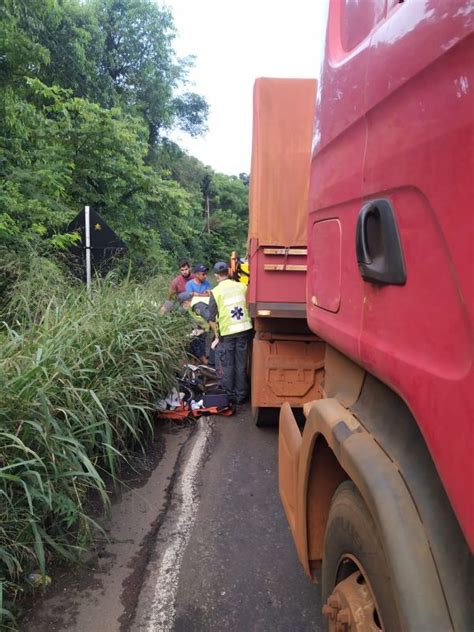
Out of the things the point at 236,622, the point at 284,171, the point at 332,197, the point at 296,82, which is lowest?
the point at 236,622

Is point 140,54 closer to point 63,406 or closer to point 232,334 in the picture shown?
point 232,334

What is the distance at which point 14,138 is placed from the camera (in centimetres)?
762

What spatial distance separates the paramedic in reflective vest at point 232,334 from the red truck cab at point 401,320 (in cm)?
400

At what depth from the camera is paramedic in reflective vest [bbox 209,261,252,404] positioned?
5887 mm

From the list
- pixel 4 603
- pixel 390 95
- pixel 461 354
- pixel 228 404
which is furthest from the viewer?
pixel 228 404

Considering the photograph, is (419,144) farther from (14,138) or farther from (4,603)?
(14,138)

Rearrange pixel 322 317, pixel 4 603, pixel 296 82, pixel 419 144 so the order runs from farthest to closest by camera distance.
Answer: pixel 296 82
pixel 4 603
pixel 322 317
pixel 419 144

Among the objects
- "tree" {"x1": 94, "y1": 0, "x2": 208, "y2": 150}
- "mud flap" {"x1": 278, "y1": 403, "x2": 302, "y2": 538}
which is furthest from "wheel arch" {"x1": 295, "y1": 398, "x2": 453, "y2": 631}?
"tree" {"x1": 94, "y1": 0, "x2": 208, "y2": 150}

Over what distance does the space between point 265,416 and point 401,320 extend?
4.02 metres

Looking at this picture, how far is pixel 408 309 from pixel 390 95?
0.56 m

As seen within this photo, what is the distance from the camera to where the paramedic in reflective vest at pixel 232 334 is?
5.89 meters

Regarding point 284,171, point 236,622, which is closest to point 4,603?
point 236,622

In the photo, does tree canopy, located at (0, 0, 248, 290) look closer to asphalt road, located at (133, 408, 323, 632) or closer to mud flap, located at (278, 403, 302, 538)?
asphalt road, located at (133, 408, 323, 632)

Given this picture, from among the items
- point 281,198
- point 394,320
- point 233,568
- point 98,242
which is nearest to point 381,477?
point 394,320
